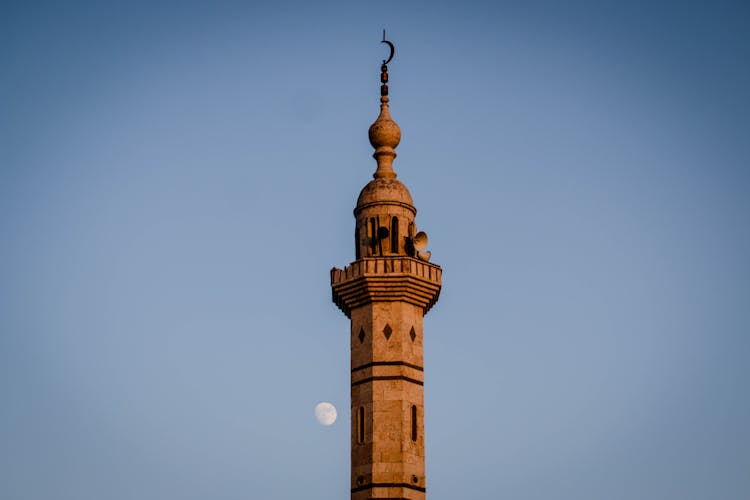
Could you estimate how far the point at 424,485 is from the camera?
2320 inches

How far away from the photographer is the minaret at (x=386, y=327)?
2307 inches

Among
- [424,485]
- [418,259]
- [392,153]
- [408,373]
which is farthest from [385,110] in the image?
[424,485]

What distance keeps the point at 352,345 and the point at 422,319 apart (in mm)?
3061

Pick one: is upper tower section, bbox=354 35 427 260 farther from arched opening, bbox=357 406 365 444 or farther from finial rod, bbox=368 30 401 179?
arched opening, bbox=357 406 365 444

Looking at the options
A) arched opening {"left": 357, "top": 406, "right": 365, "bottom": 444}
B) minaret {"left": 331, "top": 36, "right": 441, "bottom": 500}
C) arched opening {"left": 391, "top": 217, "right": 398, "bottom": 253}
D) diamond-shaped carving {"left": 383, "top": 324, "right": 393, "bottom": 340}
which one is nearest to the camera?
minaret {"left": 331, "top": 36, "right": 441, "bottom": 500}

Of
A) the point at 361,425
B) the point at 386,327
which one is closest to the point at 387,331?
the point at 386,327

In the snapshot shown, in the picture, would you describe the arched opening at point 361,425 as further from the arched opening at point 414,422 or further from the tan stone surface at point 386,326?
the arched opening at point 414,422

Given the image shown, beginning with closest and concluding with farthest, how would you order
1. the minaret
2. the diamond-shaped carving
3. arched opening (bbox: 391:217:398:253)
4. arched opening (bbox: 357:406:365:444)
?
the minaret
arched opening (bbox: 357:406:365:444)
the diamond-shaped carving
arched opening (bbox: 391:217:398:253)

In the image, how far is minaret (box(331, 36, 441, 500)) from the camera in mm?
58594

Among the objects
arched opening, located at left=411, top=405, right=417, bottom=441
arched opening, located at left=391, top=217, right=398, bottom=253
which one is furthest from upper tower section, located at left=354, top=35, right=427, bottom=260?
arched opening, located at left=411, top=405, right=417, bottom=441

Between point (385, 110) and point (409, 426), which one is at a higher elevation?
point (385, 110)

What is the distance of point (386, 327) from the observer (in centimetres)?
6053

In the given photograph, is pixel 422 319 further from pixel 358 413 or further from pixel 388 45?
pixel 388 45

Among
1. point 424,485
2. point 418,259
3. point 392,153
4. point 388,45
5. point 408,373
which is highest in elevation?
point 388,45
